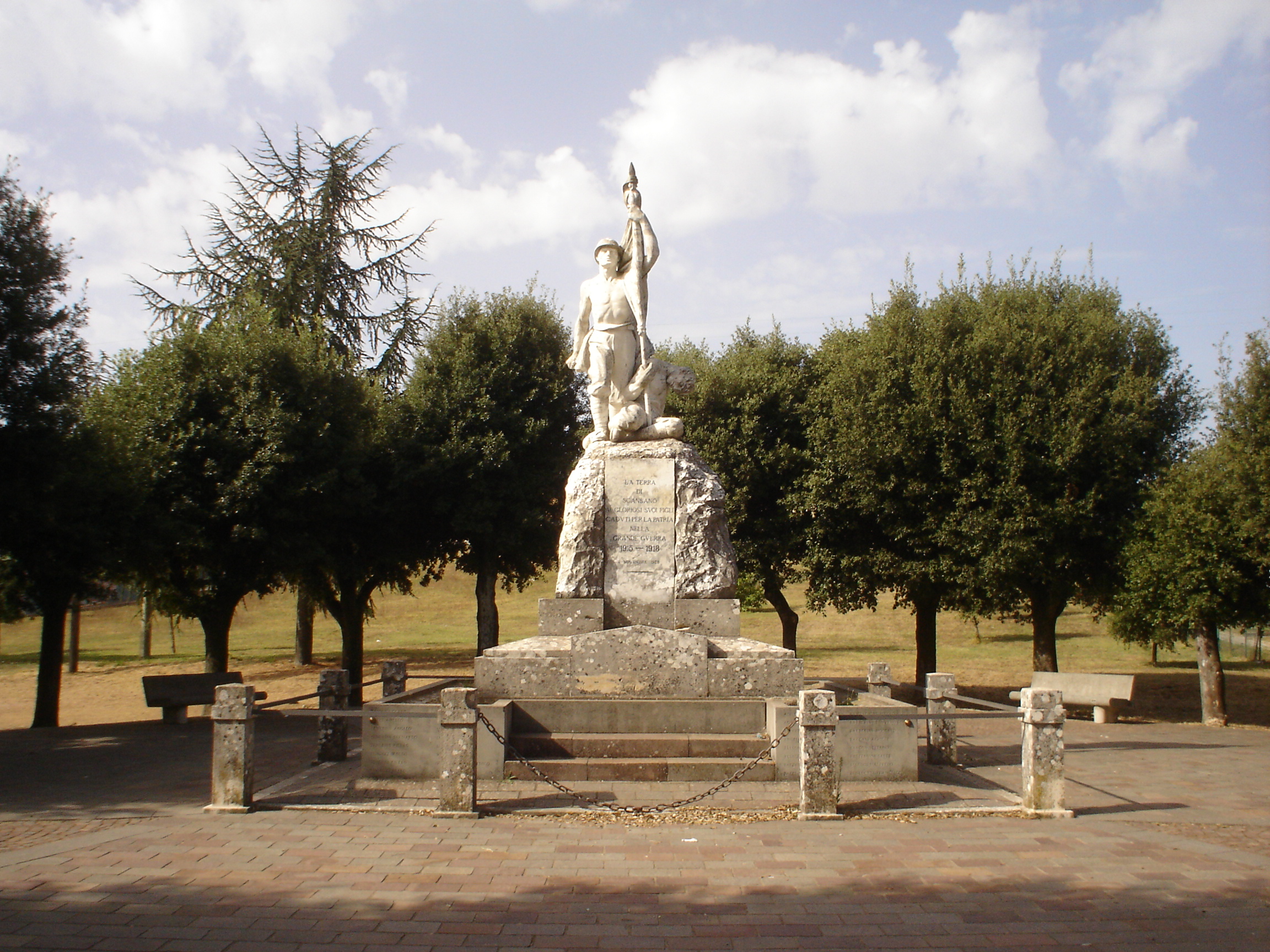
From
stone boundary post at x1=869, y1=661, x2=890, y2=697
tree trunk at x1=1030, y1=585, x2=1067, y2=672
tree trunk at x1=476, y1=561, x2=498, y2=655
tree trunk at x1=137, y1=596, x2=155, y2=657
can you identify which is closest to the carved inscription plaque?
stone boundary post at x1=869, y1=661, x2=890, y2=697

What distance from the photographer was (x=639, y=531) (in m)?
11.2

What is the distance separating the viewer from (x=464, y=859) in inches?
255

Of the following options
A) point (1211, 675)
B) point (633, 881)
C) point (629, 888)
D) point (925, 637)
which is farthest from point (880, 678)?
point (925, 637)

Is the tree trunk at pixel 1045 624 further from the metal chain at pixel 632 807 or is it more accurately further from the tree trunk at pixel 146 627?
the tree trunk at pixel 146 627

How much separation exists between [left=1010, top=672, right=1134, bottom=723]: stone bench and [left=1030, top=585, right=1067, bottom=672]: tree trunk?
1575 millimetres

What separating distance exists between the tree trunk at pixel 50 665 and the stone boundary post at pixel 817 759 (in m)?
12.9

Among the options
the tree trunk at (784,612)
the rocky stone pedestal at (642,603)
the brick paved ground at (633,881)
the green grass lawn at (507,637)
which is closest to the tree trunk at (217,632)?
the green grass lawn at (507,637)

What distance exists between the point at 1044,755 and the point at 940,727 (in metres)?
2.89

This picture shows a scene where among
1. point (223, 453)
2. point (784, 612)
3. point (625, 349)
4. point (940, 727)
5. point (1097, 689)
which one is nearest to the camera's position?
point (940, 727)

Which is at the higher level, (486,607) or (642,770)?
(486,607)

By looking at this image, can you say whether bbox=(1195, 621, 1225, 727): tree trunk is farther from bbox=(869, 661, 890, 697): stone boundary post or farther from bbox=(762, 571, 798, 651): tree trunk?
bbox=(762, 571, 798, 651): tree trunk

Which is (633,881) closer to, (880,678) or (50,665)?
(880,678)

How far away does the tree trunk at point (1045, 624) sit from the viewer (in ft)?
59.6

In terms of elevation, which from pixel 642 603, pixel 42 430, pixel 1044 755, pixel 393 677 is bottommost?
pixel 1044 755
